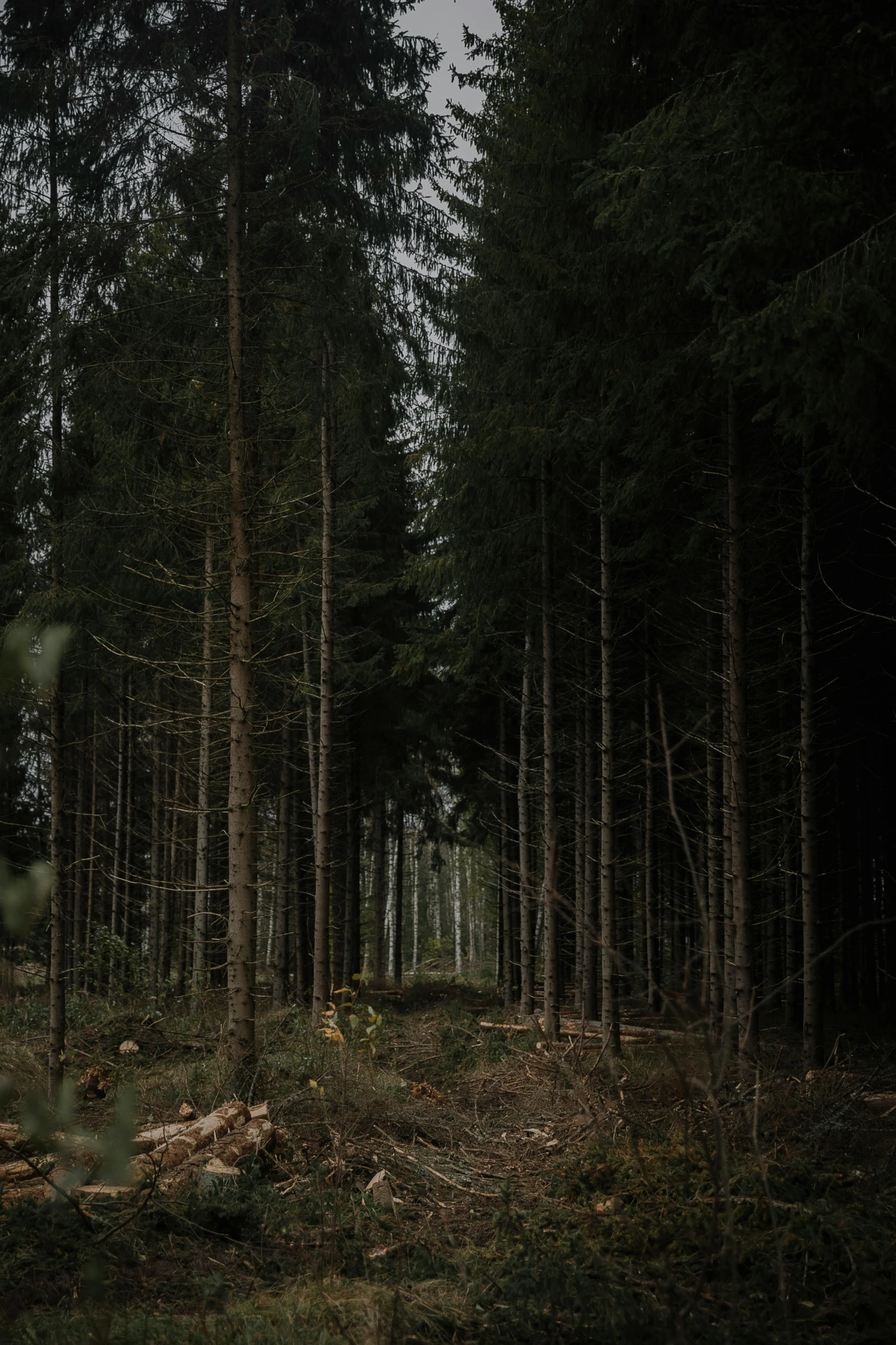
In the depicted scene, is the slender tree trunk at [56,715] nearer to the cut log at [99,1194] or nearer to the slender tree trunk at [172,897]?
the cut log at [99,1194]

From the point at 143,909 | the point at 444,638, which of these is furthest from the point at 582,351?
the point at 143,909

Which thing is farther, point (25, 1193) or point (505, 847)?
point (505, 847)

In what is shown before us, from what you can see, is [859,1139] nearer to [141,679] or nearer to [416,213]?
[416,213]

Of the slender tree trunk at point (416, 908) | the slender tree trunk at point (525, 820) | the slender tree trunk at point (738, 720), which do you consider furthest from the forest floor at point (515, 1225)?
the slender tree trunk at point (416, 908)

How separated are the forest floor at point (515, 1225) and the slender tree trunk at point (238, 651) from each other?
866 mm

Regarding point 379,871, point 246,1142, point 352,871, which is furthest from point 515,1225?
point 379,871

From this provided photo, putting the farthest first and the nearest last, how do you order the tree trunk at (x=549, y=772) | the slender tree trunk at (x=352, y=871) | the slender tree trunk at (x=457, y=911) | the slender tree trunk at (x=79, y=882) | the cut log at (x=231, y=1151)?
the slender tree trunk at (x=457, y=911)
the slender tree trunk at (x=352, y=871)
the slender tree trunk at (x=79, y=882)
the tree trunk at (x=549, y=772)
the cut log at (x=231, y=1151)

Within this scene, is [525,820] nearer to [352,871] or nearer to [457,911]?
[352,871]

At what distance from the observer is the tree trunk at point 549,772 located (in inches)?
444

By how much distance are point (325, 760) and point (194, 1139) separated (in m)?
5.90

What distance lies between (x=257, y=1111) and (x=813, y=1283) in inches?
170

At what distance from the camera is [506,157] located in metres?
10.9

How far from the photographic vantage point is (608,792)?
10469 millimetres

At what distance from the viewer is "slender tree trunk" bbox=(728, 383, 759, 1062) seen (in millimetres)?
8602
